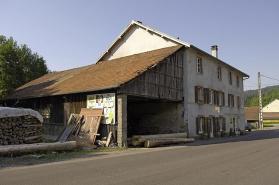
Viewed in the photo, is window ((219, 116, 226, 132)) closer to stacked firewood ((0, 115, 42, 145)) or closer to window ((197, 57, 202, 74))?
window ((197, 57, 202, 74))

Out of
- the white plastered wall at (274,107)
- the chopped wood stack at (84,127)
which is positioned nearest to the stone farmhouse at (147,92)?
the chopped wood stack at (84,127)

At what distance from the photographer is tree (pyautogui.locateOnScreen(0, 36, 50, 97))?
3117 centimetres

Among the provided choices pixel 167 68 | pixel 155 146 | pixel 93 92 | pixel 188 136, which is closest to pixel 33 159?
pixel 93 92

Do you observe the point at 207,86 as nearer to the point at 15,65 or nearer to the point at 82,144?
the point at 82,144

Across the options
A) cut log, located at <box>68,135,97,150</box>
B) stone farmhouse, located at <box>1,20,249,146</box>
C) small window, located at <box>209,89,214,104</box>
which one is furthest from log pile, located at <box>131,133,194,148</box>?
small window, located at <box>209,89,214,104</box>

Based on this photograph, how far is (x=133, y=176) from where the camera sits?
21.5 feet

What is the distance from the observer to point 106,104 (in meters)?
15.0

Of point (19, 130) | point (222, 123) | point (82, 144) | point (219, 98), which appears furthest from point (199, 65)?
point (19, 130)

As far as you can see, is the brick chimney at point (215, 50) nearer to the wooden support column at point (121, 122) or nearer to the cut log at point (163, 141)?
the cut log at point (163, 141)

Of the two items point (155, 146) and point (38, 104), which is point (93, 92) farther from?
point (38, 104)

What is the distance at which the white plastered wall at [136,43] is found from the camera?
2198cm

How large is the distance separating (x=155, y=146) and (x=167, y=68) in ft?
19.2

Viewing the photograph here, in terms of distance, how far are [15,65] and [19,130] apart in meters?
22.8

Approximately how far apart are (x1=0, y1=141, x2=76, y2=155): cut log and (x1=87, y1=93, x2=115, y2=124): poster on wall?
10.3ft
